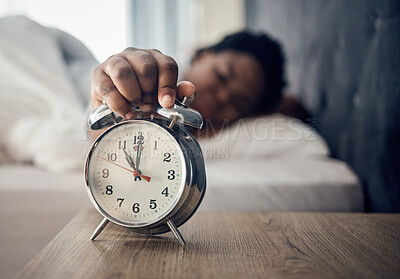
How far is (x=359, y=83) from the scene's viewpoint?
1102 millimetres

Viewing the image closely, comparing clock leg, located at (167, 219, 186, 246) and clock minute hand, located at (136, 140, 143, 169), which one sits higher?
clock minute hand, located at (136, 140, 143, 169)

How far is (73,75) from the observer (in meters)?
1.63

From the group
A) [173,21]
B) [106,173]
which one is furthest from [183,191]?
[173,21]

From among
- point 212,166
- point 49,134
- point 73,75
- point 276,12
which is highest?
point 276,12

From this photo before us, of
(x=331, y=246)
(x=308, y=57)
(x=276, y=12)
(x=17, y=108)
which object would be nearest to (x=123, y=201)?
(x=331, y=246)

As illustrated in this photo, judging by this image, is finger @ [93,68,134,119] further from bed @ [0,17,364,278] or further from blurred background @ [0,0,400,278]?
bed @ [0,17,364,278]

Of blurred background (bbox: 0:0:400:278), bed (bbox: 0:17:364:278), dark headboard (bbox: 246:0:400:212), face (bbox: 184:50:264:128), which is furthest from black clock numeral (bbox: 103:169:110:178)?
face (bbox: 184:50:264:128)

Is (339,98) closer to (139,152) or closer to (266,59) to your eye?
(266,59)

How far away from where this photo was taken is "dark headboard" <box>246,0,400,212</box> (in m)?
0.90

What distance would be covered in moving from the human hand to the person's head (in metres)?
0.92

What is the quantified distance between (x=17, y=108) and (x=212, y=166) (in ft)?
2.58

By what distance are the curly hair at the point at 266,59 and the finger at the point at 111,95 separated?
113 centimetres

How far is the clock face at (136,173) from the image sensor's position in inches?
22.5

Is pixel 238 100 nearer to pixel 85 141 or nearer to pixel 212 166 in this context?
pixel 212 166
